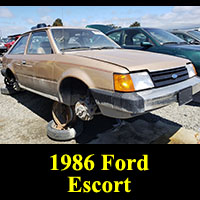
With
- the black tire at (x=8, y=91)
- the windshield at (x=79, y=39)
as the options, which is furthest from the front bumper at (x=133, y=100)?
the black tire at (x=8, y=91)

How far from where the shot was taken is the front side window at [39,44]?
285 cm

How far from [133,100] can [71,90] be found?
1019 mm

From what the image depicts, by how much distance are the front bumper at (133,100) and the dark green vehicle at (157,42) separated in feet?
6.73

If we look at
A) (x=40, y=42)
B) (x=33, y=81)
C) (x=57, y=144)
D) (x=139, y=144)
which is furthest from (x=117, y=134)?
(x=40, y=42)

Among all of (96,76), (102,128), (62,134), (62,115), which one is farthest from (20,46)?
(96,76)

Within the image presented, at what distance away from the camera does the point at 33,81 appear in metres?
3.09

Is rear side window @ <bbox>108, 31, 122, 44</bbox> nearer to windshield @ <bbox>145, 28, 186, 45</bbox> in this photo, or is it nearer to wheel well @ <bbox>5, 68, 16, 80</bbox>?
windshield @ <bbox>145, 28, 186, 45</bbox>

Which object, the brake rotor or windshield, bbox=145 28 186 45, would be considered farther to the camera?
windshield, bbox=145 28 186 45

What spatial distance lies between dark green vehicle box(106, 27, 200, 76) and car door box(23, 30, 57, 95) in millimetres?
2136

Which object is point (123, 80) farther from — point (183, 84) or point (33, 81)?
point (33, 81)

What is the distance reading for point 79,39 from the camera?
2.96 m

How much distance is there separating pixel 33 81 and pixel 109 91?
172 cm

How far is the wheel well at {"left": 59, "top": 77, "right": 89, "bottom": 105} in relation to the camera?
2.42m

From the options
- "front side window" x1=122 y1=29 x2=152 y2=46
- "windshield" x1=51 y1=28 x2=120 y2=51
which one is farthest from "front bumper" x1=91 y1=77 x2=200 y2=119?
"front side window" x1=122 y1=29 x2=152 y2=46
